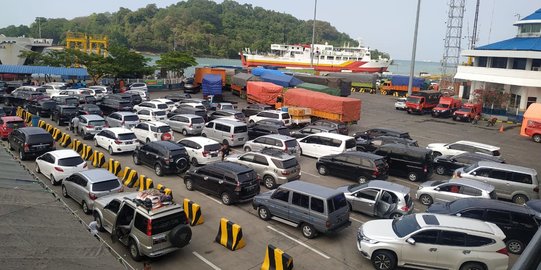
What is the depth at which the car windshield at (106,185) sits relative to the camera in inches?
547

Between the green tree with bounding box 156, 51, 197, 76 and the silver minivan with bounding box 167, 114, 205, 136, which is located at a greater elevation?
the green tree with bounding box 156, 51, 197, 76

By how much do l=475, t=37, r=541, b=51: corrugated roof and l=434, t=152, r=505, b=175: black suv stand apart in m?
32.1

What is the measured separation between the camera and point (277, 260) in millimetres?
10273

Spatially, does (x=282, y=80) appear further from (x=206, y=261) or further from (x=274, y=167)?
(x=206, y=261)

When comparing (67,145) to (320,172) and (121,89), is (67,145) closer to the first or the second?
(320,172)

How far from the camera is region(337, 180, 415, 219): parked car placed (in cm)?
1403

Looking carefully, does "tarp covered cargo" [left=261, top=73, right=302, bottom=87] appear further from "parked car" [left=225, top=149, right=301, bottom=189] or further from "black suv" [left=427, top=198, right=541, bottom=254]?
"black suv" [left=427, top=198, right=541, bottom=254]

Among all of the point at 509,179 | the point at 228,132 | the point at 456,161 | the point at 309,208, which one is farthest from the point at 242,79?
the point at 309,208

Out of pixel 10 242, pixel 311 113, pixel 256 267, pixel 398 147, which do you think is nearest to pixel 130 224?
pixel 256 267

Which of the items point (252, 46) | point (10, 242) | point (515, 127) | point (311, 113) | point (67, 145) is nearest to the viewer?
point (10, 242)

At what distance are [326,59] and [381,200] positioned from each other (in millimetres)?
79343

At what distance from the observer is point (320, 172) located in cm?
2002

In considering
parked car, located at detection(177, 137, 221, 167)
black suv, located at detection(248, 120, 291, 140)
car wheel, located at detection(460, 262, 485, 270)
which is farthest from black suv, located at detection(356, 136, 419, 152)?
car wheel, located at detection(460, 262, 485, 270)

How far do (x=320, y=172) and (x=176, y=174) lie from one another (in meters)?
6.99
